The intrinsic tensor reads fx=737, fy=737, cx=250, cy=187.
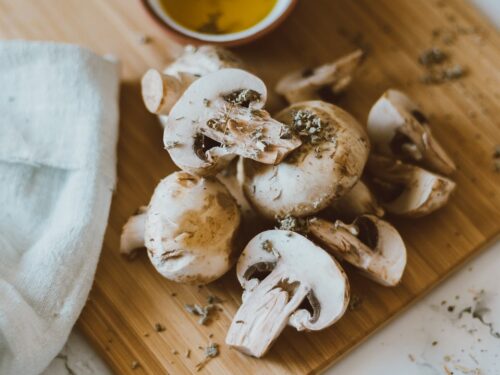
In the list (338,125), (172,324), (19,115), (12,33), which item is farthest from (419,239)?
(12,33)

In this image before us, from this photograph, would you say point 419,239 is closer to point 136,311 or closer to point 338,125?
point 338,125

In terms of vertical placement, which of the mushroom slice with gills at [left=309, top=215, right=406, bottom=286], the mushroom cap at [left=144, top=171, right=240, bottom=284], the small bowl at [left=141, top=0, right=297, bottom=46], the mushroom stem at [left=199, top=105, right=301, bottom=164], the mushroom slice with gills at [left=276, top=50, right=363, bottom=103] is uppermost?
the small bowl at [left=141, top=0, right=297, bottom=46]

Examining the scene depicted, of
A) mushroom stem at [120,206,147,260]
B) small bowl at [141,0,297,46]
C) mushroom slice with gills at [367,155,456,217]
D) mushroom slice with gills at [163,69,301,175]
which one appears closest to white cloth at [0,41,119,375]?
mushroom stem at [120,206,147,260]

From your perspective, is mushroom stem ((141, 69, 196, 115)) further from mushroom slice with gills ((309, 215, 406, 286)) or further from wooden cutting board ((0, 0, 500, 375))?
mushroom slice with gills ((309, 215, 406, 286))

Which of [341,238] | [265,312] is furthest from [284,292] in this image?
[341,238]

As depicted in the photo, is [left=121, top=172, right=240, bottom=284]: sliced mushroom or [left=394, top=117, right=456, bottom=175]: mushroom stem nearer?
[left=121, top=172, right=240, bottom=284]: sliced mushroom

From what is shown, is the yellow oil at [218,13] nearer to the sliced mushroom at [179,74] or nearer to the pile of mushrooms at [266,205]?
the sliced mushroom at [179,74]

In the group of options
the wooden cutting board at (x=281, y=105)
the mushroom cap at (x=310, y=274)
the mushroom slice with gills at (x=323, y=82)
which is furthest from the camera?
the mushroom slice with gills at (x=323, y=82)

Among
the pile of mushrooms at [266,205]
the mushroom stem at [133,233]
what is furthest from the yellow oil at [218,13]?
the mushroom stem at [133,233]
